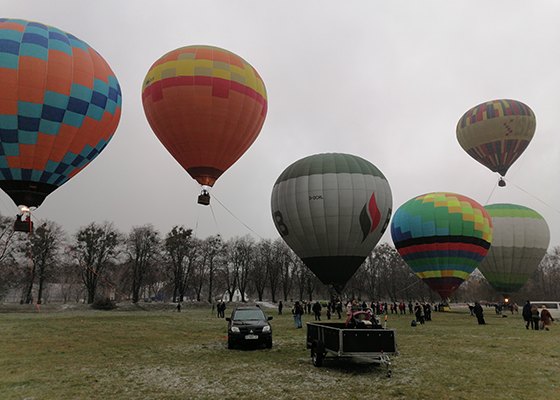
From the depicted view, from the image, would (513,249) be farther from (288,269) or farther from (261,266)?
(261,266)

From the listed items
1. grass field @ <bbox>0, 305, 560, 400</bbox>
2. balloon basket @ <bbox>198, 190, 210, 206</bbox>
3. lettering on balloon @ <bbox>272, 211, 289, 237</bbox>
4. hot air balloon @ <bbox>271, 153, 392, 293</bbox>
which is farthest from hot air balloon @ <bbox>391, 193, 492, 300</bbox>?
balloon basket @ <bbox>198, 190, 210, 206</bbox>

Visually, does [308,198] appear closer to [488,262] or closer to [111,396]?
[111,396]

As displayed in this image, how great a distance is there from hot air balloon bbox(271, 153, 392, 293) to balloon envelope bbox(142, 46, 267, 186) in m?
7.07

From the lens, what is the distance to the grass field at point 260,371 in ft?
27.1

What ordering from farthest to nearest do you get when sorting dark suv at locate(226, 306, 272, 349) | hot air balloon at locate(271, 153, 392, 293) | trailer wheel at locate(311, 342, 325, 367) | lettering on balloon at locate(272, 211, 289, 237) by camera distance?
lettering on balloon at locate(272, 211, 289, 237), hot air balloon at locate(271, 153, 392, 293), dark suv at locate(226, 306, 272, 349), trailer wheel at locate(311, 342, 325, 367)

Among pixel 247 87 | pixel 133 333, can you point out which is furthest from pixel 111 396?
pixel 247 87

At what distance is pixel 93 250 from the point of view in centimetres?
5684

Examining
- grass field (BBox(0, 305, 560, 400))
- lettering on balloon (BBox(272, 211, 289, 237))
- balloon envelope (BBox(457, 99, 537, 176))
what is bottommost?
grass field (BBox(0, 305, 560, 400))

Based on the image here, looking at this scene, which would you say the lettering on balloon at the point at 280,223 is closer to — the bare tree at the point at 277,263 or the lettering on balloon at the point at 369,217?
the lettering on balloon at the point at 369,217

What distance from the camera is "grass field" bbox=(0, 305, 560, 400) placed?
8258 mm

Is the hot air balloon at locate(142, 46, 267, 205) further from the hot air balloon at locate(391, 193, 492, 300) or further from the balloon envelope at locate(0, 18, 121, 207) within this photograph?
the hot air balloon at locate(391, 193, 492, 300)

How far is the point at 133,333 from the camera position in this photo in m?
19.6

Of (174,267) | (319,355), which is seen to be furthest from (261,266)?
(319,355)

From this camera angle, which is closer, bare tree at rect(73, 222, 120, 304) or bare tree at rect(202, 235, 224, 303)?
bare tree at rect(73, 222, 120, 304)
